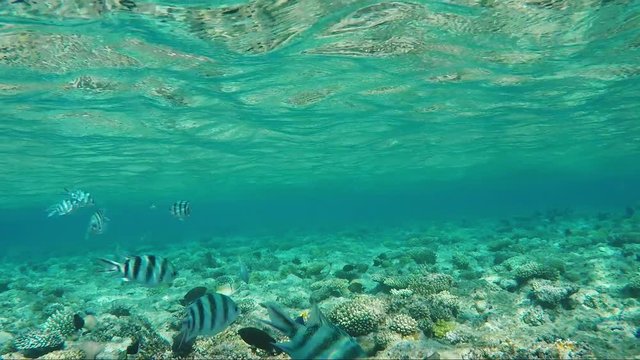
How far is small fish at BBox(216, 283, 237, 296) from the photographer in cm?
1206

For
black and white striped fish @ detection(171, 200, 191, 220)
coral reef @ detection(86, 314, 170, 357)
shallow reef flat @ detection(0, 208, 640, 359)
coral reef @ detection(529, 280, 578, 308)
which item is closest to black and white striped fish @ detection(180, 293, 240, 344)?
shallow reef flat @ detection(0, 208, 640, 359)

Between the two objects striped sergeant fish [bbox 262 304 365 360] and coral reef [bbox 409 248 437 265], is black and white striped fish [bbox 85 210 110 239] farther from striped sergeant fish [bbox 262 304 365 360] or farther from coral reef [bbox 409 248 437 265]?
coral reef [bbox 409 248 437 265]

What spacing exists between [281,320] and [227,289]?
9.14 m

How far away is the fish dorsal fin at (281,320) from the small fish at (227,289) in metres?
8.58

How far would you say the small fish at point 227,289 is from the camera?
12062 mm

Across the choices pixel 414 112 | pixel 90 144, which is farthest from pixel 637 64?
pixel 90 144

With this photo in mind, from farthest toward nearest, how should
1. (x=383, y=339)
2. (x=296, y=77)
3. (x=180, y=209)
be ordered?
(x=296, y=77), (x=180, y=209), (x=383, y=339)

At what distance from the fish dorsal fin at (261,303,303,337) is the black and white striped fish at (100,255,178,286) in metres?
2.40

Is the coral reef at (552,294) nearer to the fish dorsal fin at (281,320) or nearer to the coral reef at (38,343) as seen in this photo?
the fish dorsal fin at (281,320)

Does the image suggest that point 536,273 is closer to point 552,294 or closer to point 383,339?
point 552,294

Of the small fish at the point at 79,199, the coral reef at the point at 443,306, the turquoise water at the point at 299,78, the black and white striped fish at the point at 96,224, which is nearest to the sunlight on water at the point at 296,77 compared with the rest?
the turquoise water at the point at 299,78

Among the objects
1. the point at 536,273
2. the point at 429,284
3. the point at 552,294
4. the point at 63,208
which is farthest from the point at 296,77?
the point at 552,294

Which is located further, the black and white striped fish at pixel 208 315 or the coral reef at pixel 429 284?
the coral reef at pixel 429 284

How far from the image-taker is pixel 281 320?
386cm
